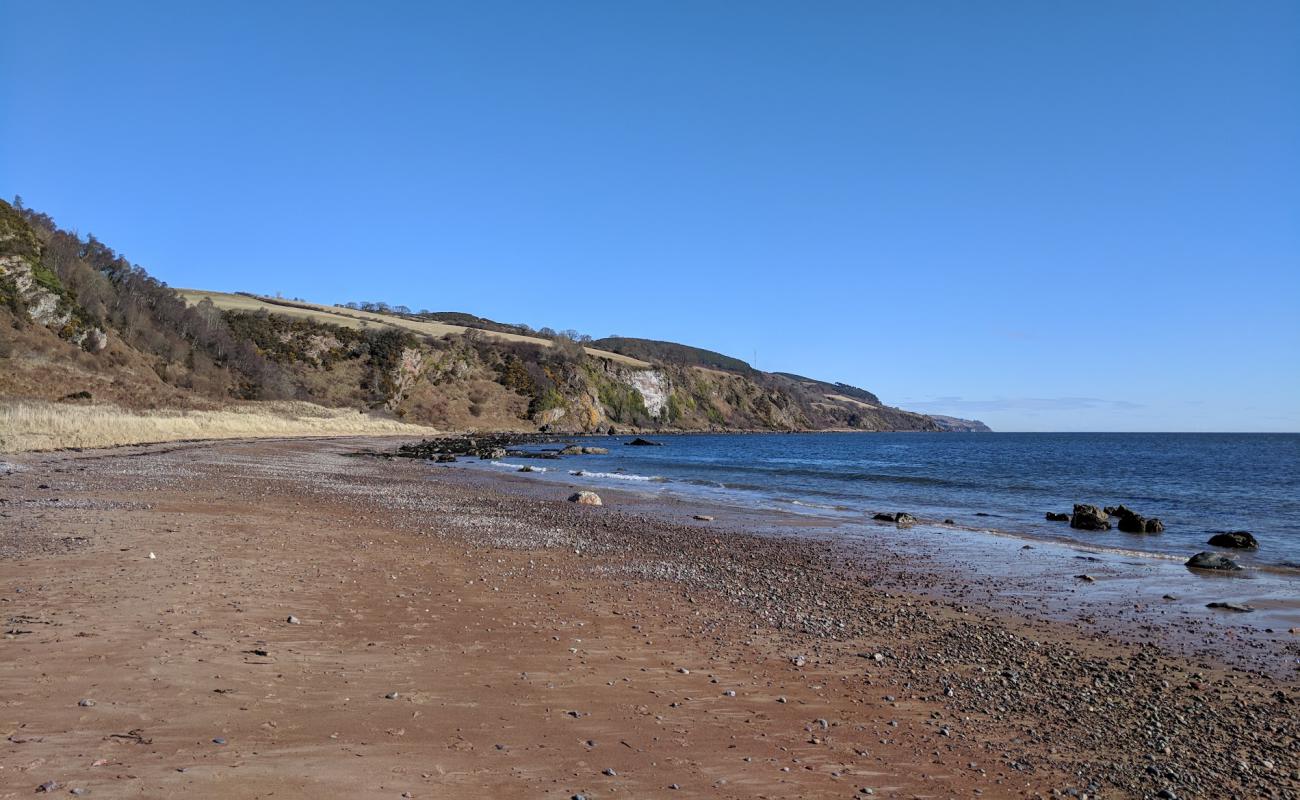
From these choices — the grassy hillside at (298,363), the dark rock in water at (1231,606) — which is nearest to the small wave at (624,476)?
the grassy hillside at (298,363)

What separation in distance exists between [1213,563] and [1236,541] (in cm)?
492

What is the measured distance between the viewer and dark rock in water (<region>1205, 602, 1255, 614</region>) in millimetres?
12773

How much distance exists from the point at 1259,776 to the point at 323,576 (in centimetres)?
1153

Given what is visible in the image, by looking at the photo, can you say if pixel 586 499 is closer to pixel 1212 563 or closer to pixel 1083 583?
pixel 1083 583

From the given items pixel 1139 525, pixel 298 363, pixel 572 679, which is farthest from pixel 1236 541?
pixel 298 363

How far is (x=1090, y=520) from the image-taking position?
2497cm

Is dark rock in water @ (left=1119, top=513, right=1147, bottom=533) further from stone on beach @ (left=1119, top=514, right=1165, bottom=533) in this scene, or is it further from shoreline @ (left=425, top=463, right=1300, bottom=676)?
shoreline @ (left=425, top=463, right=1300, bottom=676)

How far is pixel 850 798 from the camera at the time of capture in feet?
17.9

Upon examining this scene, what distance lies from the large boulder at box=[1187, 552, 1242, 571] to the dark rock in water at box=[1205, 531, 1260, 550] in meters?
4.25

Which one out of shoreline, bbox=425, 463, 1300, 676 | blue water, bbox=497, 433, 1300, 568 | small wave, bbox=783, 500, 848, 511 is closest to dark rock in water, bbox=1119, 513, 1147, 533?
blue water, bbox=497, 433, 1300, 568

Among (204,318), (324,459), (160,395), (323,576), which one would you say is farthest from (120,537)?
(204,318)

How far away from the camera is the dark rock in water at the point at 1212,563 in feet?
56.2

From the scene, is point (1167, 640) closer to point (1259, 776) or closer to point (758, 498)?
point (1259, 776)

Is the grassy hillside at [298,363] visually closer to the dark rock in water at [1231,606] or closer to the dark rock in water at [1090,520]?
the dark rock in water at [1090,520]
